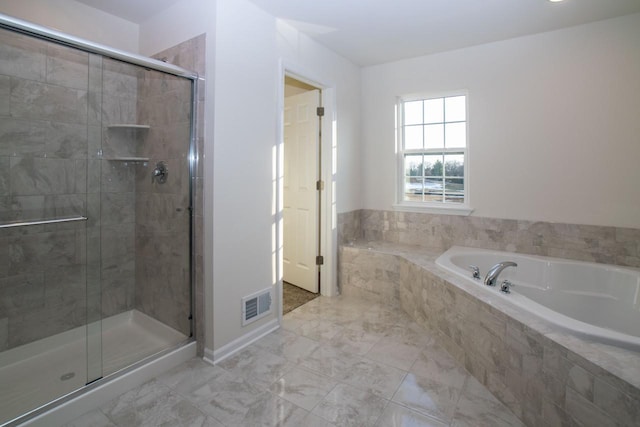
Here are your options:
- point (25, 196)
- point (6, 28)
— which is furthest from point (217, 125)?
point (25, 196)

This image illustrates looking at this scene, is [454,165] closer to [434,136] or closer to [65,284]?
[434,136]

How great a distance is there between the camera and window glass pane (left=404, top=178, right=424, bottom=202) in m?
3.56

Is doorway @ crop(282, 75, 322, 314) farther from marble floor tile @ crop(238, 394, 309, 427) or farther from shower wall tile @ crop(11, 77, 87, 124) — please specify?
shower wall tile @ crop(11, 77, 87, 124)

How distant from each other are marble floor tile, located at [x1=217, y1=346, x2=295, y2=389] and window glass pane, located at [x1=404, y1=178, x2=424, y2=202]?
2.19 meters

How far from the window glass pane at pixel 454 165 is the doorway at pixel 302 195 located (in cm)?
129

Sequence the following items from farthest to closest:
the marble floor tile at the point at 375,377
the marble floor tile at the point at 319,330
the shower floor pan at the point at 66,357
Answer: the marble floor tile at the point at 319,330 < the marble floor tile at the point at 375,377 < the shower floor pan at the point at 66,357

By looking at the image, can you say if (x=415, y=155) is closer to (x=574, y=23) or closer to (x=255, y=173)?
(x=574, y=23)

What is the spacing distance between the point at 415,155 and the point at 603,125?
154 centimetres

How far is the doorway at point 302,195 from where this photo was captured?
3404 millimetres

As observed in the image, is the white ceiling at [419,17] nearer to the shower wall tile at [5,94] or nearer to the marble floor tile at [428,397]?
the shower wall tile at [5,94]

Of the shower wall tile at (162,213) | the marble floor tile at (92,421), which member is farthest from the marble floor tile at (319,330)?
the marble floor tile at (92,421)

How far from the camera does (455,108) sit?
332 centimetres

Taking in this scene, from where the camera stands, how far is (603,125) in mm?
2627

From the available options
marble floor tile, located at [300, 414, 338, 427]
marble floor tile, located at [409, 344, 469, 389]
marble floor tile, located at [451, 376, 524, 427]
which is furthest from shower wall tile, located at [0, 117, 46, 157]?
marble floor tile, located at [451, 376, 524, 427]
